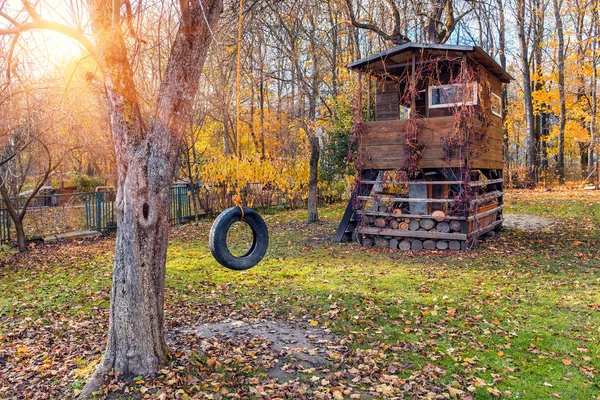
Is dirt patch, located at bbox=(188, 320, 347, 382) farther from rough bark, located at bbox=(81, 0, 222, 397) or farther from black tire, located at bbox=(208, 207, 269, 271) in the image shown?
rough bark, located at bbox=(81, 0, 222, 397)

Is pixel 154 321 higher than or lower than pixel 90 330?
higher

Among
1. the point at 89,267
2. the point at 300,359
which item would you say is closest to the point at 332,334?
the point at 300,359

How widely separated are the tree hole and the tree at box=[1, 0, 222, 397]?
635 cm

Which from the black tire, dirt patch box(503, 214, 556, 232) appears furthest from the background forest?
dirt patch box(503, 214, 556, 232)

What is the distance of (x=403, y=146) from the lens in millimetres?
11742

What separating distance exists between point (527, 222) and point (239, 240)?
389 inches

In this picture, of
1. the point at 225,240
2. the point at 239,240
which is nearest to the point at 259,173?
the point at 239,240

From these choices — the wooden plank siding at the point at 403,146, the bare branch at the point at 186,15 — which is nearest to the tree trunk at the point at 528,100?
the wooden plank siding at the point at 403,146

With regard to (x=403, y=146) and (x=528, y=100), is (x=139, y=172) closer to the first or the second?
(x=403, y=146)

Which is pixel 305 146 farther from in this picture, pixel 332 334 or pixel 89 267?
pixel 332 334

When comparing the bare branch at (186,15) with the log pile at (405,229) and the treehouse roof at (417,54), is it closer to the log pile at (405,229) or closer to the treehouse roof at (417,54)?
the treehouse roof at (417,54)

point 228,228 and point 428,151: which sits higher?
point 428,151

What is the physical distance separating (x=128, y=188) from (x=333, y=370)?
2.89m

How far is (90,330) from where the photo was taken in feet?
20.0
